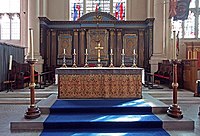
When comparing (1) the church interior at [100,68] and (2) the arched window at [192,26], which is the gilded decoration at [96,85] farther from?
(2) the arched window at [192,26]

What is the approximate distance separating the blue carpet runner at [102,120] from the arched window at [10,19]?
10892mm

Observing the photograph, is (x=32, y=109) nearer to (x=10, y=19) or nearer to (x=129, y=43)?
(x=129, y=43)

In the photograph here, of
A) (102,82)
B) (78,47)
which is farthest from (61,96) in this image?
(78,47)

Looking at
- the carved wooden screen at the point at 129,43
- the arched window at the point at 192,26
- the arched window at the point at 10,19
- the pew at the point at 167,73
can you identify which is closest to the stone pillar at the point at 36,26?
the arched window at the point at 10,19

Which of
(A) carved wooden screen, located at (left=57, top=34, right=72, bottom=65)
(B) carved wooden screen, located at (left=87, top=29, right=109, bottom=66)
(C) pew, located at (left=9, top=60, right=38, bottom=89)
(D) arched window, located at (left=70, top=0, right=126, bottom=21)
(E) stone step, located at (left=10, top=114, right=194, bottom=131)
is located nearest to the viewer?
(E) stone step, located at (left=10, top=114, right=194, bottom=131)

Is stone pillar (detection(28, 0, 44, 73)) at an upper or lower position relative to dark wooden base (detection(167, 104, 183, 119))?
upper

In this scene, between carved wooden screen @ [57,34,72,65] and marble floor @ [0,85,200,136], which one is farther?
carved wooden screen @ [57,34,72,65]

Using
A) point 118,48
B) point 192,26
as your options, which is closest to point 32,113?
point 118,48

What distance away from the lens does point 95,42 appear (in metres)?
14.6

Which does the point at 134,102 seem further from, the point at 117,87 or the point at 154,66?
the point at 154,66

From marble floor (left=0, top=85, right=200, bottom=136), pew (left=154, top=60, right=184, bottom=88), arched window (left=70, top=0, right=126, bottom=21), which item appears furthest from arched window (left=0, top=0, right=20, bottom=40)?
pew (left=154, top=60, right=184, bottom=88)

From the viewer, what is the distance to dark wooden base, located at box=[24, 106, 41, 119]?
5.61 meters

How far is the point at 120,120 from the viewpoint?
5469 millimetres

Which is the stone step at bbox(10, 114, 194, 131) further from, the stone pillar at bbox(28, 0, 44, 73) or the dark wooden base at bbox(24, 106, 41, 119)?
the stone pillar at bbox(28, 0, 44, 73)
